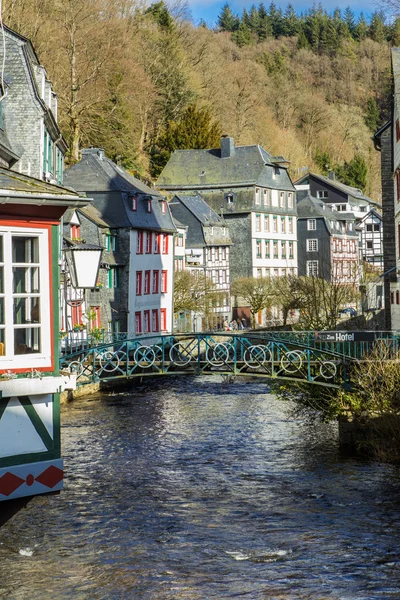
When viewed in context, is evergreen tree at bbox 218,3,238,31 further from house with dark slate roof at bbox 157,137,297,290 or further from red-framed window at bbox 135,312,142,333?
red-framed window at bbox 135,312,142,333

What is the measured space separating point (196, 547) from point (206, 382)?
2476cm

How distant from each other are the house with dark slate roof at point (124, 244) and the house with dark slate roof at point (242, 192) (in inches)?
768

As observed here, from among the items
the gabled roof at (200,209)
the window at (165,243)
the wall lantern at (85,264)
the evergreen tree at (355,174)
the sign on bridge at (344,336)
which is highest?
the evergreen tree at (355,174)

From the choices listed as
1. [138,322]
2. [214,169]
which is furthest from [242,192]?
[138,322]

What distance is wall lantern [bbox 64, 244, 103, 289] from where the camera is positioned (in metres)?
18.7

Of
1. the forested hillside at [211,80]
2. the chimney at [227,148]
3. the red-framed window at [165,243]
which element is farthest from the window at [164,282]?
the chimney at [227,148]

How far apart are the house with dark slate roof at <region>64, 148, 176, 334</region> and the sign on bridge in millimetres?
21948

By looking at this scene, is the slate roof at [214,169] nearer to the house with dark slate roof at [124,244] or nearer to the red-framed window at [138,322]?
the house with dark slate roof at [124,244]

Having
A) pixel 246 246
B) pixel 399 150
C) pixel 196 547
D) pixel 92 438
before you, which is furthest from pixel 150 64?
pixel 196 547

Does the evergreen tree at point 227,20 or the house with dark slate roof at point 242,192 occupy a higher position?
the evergreen tree at point 227,20

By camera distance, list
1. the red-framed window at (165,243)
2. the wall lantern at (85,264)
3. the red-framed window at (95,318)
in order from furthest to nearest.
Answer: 1. the red-framed window at (165,243)
2. the red-framed window at (95,318)
3. the wall lantern at (85,264)

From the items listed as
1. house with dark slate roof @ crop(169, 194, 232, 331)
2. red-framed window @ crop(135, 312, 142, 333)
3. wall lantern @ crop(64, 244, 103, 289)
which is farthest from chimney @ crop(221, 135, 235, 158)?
wall lantern @ crop(64, 244, 103, 289)

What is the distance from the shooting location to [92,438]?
86.3 feet

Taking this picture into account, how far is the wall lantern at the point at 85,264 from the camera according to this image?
61.5 feet
